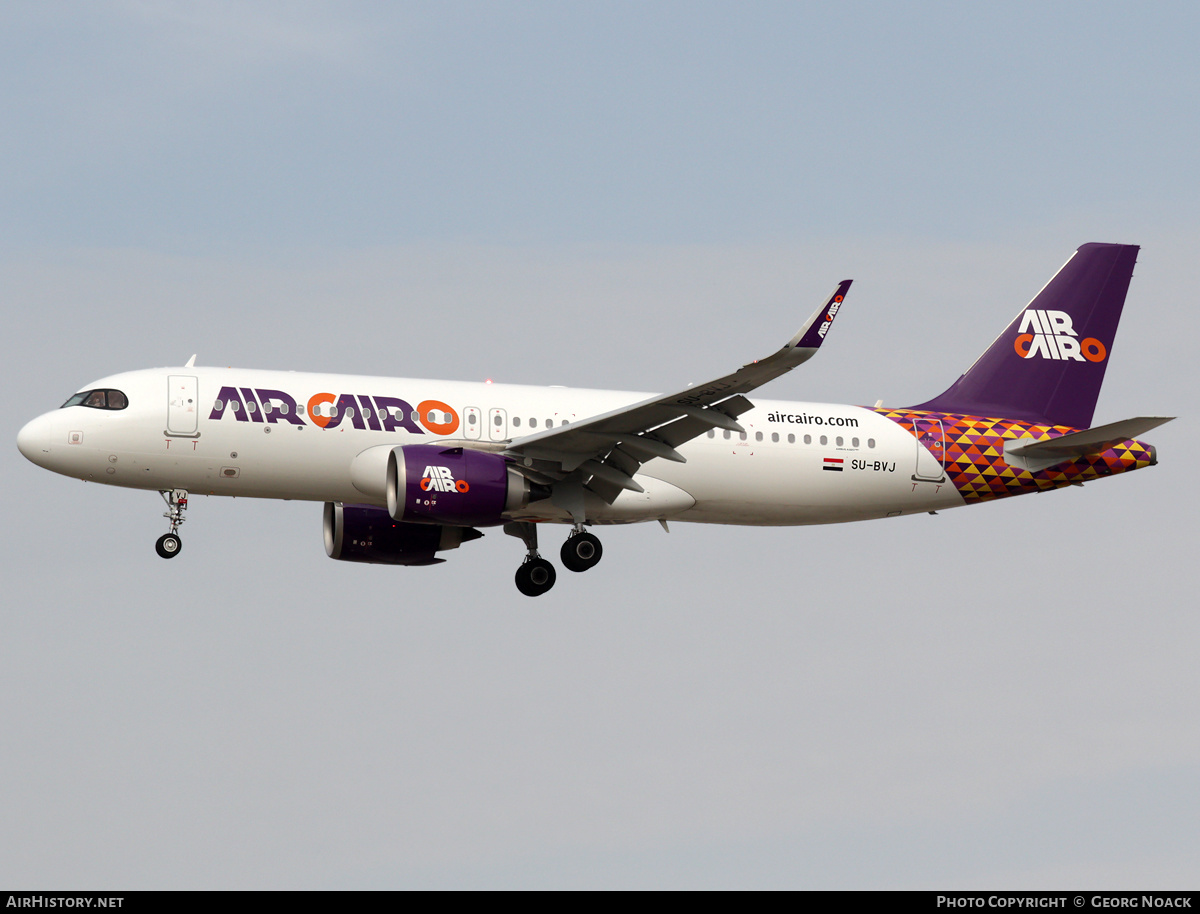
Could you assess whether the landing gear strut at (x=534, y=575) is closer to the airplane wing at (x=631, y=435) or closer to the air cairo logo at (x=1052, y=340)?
the airplane wing at (x=631, y=435)

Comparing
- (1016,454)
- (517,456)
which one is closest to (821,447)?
(1016,454)

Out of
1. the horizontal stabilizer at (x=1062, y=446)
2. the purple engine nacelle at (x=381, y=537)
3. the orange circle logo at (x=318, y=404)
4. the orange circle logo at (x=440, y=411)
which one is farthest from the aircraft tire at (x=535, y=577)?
the horizontal stabilizer at (x=1062, y=446)

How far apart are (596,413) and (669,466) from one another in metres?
1.98

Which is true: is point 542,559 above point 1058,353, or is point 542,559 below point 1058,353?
below

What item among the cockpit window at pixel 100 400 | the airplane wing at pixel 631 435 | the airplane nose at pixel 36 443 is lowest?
the airplane wing at pixel 631 435

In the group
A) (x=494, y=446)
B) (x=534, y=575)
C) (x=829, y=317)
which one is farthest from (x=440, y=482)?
(x=829, y=317)

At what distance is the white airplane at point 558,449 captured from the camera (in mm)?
34938

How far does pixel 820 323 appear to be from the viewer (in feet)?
97.9

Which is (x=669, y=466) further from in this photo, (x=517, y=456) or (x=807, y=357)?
(x=807, y=357)

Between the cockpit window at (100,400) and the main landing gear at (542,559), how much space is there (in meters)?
9.04

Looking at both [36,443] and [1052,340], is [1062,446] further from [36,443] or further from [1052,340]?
[36,443]

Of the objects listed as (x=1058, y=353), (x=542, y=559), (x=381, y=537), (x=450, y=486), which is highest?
(x=1058, y=353)

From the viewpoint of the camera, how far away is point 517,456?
1401 inches

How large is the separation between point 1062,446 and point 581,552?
11.3 meters
